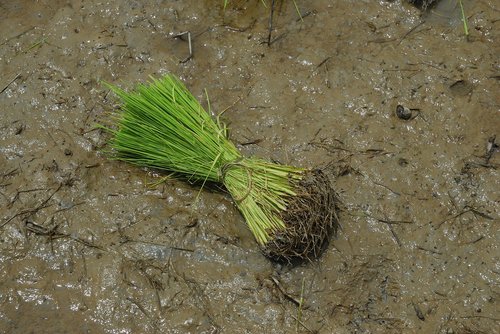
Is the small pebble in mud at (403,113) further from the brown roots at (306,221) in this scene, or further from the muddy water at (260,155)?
the brown roots at (306,221)

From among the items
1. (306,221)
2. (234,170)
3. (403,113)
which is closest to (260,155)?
(234,170)

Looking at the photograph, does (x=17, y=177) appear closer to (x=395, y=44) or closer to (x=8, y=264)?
(x=8, y=264)

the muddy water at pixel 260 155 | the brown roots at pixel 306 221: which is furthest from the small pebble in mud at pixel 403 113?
the brown roots at pixel 306 221

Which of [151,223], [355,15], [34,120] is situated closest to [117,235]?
[151,223]

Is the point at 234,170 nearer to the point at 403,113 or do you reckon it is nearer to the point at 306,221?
the point at 306,221

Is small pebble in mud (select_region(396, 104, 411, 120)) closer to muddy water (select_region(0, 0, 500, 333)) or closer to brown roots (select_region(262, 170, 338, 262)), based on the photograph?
muddy water (select_region(0, 0, 500, 333))
